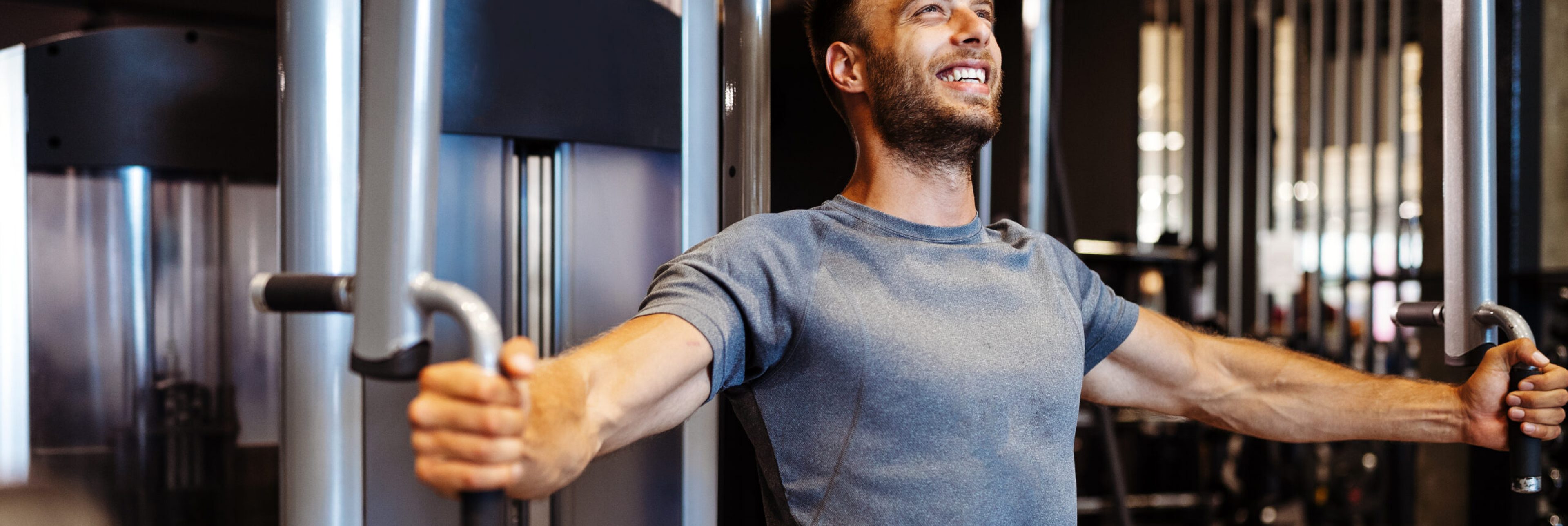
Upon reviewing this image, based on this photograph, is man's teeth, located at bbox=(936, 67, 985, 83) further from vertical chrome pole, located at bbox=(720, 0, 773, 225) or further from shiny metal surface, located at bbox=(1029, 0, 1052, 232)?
shiny metal surface, located at bbox=(1029, 0, 1052, 232)

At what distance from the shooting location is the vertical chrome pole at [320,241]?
110 centimetres

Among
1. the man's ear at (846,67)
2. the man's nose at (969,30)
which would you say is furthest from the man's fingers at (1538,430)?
the man's ear at (846,67)

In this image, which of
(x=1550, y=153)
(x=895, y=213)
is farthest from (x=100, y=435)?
(x=1550, y=153)

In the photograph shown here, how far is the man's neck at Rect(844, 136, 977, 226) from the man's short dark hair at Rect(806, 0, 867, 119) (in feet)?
0.50

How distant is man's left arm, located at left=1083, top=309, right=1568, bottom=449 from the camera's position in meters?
1.49

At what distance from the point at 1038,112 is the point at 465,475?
1.43m

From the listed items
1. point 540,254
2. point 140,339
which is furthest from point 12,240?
point 540,254

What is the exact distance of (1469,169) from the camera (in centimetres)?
124

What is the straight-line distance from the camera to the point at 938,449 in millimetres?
1223

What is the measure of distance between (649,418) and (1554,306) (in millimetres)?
2661

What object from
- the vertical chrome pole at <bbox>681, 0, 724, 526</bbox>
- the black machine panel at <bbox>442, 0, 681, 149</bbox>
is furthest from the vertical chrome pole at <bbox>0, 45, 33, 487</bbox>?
the vertical chrome pole at <bbox>681, 0, 724, 526</bbox>

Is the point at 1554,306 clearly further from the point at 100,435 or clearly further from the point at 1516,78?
the point at 100,435

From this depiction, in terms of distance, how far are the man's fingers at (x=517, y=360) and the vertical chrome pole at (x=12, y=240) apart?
5.19 ft

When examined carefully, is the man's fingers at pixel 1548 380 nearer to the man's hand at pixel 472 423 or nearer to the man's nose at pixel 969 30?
the man's nose at pixel 969 30
